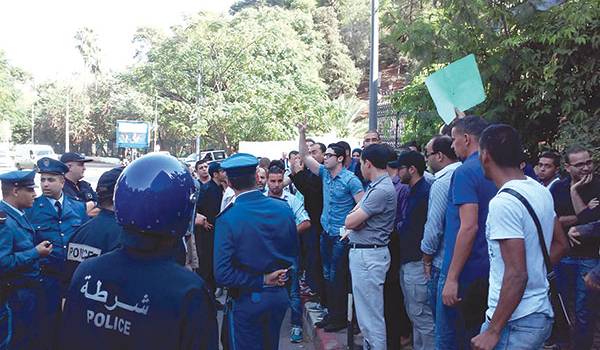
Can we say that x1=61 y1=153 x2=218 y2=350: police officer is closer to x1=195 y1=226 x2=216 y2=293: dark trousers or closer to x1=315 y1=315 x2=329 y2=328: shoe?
x1=315 y1=315 x2=329 y2=328: shoe

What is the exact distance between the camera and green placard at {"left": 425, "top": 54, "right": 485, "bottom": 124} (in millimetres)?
5195

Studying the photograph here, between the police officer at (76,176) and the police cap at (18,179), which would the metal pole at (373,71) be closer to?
the police officer at (76,176)

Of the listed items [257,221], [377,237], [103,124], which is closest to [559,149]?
[377,237]

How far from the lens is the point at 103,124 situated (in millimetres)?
63406

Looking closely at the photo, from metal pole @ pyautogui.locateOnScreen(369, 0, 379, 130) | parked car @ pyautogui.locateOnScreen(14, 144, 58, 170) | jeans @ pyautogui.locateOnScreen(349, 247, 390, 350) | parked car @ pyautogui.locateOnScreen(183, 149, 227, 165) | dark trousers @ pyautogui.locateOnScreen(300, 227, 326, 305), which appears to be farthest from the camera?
parked car @ pyautogui.locateOnScreen(14, 144, 58, 170)

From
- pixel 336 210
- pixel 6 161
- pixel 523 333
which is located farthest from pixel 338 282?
pixel 6 161

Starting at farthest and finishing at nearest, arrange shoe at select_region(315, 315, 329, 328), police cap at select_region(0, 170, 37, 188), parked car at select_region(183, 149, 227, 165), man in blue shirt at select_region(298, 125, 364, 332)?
1. parked car at select_region(183, 149, 227, 165)
2. shoe at select_region(315, 315, 329, 328)
3. man in blue shirt at select_region(298, 125, 364, 332)
4. police cap at select_region(0, 170, 37, 188)

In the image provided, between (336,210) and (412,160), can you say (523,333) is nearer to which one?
(412,160)

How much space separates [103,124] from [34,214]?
6098 cm

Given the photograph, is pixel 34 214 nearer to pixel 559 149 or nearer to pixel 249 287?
pixel 249 287

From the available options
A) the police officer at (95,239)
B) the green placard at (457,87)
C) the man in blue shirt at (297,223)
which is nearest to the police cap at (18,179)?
the police officer at (95,239)

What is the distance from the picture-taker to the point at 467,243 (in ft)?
12.2

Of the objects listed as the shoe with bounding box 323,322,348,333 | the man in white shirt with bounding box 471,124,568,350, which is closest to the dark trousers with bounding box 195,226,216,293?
the shoe with bounding box 323,322,348,333

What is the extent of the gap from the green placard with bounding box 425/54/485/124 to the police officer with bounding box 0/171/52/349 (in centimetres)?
364
